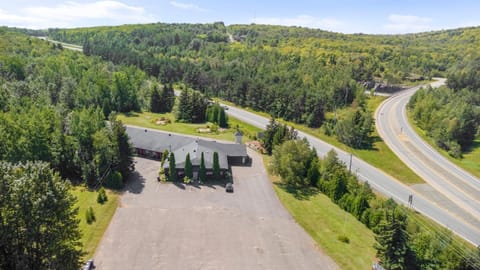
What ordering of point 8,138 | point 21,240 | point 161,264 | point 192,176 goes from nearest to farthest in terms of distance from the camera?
point 21,240, point 161,264, point 8,138, point 192,176

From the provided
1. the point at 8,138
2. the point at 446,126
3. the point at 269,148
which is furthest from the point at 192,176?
the point at 446,126

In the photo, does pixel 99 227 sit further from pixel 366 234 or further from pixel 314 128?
pixel 314 128

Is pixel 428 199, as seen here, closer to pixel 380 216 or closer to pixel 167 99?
pixel 380 216

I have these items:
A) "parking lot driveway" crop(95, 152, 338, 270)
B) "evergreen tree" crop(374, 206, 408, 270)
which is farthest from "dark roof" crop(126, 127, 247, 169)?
"evergreen tree" crop(374, 206, 408, 270)

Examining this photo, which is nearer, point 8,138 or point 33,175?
point 33,175

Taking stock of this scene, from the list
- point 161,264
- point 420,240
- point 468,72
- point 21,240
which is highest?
point 468,72

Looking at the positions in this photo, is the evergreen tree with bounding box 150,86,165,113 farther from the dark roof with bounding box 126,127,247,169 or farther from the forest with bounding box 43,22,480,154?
the dark roof with bounding box 126,127,247,169

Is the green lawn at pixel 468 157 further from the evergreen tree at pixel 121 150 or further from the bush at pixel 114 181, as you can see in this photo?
the bush at pixel 114 181

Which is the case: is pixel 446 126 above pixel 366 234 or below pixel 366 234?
above
